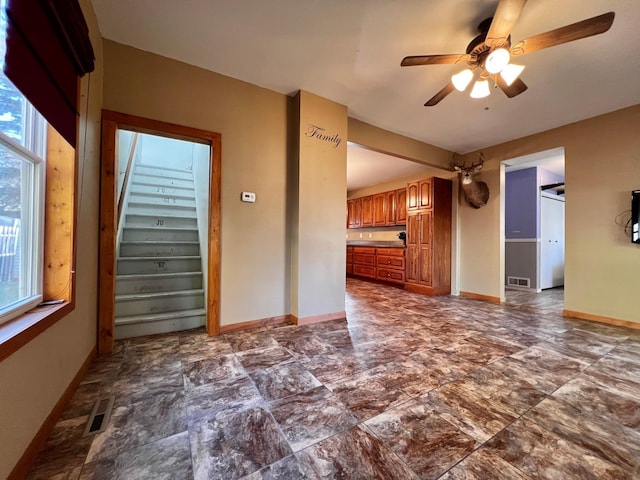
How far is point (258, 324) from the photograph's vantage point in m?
2.92

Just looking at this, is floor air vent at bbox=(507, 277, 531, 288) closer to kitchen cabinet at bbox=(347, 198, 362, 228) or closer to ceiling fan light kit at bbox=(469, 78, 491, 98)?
kitchen cabinet at bbox=(347, 198, 362, 228)

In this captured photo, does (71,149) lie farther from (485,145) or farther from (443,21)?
(485,145)

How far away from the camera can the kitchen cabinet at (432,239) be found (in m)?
4.97

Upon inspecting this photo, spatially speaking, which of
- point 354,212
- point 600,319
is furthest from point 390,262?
point 600,319

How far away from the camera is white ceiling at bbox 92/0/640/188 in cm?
190

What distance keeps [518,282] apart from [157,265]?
712 cm

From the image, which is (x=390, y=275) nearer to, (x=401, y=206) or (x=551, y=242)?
(x=401, y=206)

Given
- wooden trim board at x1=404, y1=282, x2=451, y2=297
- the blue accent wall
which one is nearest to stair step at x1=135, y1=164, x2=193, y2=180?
wooden trim board at x1=404, y1=282, x2=451, y2=297

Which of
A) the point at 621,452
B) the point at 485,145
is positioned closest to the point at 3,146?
the point at 621,452

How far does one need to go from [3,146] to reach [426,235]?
17.6 feet

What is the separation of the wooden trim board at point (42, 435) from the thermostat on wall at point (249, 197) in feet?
6.31

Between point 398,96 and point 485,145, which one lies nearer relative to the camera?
point 398,96

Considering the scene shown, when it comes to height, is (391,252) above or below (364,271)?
above

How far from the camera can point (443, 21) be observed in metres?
1.97
